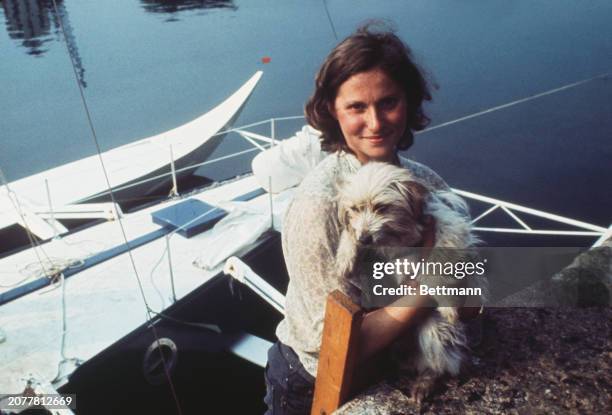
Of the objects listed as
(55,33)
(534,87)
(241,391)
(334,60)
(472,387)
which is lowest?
(241,391)

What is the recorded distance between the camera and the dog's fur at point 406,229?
167 cm

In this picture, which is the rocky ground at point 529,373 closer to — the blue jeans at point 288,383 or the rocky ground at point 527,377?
the rocky ground at point 527,377

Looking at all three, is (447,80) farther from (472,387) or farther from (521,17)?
(472,387)

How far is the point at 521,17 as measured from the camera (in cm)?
2767

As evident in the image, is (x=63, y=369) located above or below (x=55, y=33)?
below

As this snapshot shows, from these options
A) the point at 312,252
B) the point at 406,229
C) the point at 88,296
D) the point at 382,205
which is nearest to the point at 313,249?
the point at 312,252

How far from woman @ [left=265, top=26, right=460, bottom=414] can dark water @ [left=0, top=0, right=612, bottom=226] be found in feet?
37.6

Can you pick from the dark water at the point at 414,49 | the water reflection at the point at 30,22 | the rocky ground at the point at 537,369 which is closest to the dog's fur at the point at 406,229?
the rocky ground at the point at 537,369

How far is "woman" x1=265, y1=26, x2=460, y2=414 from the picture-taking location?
1611 mm

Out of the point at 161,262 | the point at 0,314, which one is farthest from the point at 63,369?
the point at 161,262

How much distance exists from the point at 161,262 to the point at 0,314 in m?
1.56

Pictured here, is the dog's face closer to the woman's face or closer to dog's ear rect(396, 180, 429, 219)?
dog's ear rect(396, 180, 429, 219)

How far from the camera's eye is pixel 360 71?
1.72m

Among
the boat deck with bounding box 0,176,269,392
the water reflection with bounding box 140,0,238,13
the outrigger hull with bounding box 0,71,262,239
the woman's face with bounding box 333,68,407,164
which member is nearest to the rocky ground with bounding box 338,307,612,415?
the woman's face with bounding box 333,68,407,164
